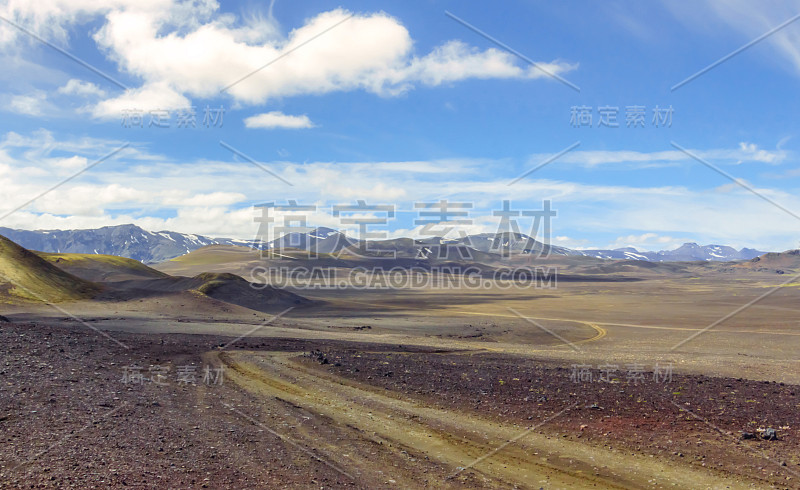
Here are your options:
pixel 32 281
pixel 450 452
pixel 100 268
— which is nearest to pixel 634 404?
pixel 450 452

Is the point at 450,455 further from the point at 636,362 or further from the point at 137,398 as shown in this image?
the point at 636,362

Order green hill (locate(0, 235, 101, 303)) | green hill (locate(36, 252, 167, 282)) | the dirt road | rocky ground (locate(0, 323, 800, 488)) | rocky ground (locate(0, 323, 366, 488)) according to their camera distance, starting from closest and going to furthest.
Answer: rocky ground (locate(0, 323, 366, 488)) < rocky ground (locate(0, 323, 800, 488)) < the dirt road < green hill (locate(0, 235, 101, 303)) < green hill (locate(36, 252, 167, 282))

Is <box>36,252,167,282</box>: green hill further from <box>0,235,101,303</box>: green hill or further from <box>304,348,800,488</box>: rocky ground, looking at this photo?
<box>304,348,800,488</box>: rocky ground


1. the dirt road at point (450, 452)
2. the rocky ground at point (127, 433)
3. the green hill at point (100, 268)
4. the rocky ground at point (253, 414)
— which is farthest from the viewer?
the green hill at point (100, 268)

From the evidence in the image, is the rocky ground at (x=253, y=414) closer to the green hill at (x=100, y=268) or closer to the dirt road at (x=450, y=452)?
the dirt road at (x=450, y=452)

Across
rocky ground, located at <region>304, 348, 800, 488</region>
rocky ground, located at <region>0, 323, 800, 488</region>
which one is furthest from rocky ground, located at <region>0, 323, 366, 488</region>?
rocky ground, located at <region>304, 348, 800, 488</region>

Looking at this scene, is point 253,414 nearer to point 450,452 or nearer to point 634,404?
point 450,452

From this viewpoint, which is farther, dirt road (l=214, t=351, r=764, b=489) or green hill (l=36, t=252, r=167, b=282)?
green hill (l=36, t=252, r=167, b=282)

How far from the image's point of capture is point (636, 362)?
2203cm

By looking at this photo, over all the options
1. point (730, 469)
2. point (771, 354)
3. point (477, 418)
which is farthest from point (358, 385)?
point (771, 354)

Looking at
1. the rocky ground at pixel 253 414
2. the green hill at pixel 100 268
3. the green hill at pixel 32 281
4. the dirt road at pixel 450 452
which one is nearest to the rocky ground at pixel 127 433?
the rocky ground at pixel 253 414

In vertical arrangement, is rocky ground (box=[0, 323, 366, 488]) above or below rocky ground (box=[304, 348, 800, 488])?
above

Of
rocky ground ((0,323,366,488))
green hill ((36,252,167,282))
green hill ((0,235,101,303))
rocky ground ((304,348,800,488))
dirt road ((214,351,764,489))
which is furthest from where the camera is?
green hill ((36,252,167,282))

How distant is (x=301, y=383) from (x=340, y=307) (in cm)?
4498
